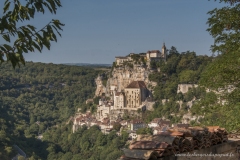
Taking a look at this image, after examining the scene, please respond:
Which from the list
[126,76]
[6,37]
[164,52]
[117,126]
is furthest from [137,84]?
[6,37]

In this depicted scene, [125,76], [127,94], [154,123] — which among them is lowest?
[154,123]

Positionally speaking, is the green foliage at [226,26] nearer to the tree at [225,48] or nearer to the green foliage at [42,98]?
the tree at [225,48]

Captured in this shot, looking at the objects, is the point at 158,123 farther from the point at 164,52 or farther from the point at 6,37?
the point at 6,37

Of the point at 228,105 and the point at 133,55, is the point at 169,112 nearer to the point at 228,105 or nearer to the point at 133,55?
the point at 133,55

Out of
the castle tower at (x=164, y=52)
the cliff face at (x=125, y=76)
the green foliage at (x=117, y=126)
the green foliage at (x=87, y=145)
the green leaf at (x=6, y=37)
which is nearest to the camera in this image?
the green leaf at (x=6, y=37)

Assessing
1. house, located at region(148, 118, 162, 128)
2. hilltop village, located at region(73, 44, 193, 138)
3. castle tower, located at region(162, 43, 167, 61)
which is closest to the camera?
house, located at region(148, 118, 162, 128)

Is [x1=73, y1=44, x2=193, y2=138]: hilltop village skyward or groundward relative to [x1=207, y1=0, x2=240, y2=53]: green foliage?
groundward

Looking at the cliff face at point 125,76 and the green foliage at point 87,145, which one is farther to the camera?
the cliff face at point 125,76

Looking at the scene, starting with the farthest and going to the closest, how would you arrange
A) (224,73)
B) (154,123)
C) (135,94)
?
(135,94), (154,123), (224,73)

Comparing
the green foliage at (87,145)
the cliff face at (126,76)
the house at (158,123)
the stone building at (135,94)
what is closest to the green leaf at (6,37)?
the green foliage at (87,145)

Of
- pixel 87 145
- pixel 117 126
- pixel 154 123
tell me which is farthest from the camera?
pixel 117 126

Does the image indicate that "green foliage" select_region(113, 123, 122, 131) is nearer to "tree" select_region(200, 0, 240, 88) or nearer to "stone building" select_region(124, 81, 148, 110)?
"stone building" select_region(124, 81, 148, 110)

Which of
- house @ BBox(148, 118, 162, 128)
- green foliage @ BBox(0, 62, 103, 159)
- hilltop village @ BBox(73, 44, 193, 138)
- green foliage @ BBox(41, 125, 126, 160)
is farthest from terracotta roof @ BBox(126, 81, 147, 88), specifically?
green foliage @ BBox(0, 62, 103, 159)

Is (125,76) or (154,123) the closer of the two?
(154,123)
